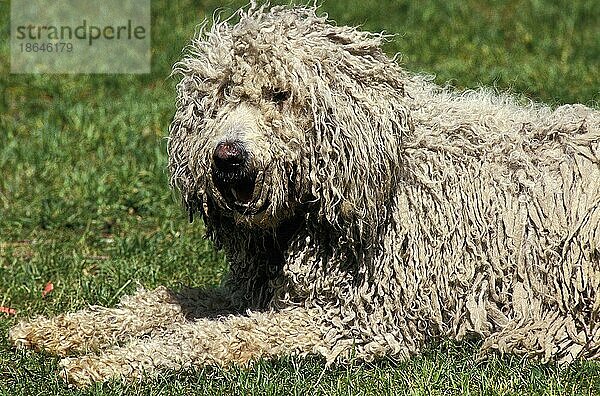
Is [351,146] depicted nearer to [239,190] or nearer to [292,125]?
[292,125]

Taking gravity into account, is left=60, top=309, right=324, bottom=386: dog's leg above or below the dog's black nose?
below

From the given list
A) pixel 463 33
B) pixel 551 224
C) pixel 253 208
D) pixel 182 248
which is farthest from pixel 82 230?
pixel 463 33

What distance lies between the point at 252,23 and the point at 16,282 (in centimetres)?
258

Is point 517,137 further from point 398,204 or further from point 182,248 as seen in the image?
point 182,248

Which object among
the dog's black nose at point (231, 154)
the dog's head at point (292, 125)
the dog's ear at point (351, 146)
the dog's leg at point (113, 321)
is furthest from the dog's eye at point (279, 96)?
the dog's leg at point (113, 321)

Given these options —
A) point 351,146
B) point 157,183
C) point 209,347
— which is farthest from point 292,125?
point 157,183

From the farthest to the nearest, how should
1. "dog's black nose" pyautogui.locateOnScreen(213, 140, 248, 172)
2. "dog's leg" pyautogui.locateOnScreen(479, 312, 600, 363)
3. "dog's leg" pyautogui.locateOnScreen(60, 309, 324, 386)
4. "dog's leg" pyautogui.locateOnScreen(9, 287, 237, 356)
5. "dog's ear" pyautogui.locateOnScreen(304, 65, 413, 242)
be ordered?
"dog's leg" pyautogui.locateOnScreen(9, 287, 237, 356)
"dog's leg" pyautogui.locateOnScreen(479, 312, 600, 363)
"dog's leg" pyautogui.locateOnScreen(60, 309, 324, 386)
"dog's ear" pyautogui.locateOnScreen(304, 65, 413, 242)
"dog's black nose" pyautogui.locateOnScreen(213, 140, 248, 172)

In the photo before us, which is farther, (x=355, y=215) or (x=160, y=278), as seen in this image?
(x=160, y=278)

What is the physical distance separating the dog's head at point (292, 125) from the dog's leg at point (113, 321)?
995mm

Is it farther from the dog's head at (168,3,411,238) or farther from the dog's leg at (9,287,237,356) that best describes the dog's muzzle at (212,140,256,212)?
the dog's leg at (9,287,237,356)

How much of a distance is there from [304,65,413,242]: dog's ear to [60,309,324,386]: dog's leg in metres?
0.57

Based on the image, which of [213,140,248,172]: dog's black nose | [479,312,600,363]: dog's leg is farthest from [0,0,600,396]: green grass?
[213,140,248,172]: dog's black nose

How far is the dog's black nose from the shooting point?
194 inches

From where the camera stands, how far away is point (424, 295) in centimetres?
536
